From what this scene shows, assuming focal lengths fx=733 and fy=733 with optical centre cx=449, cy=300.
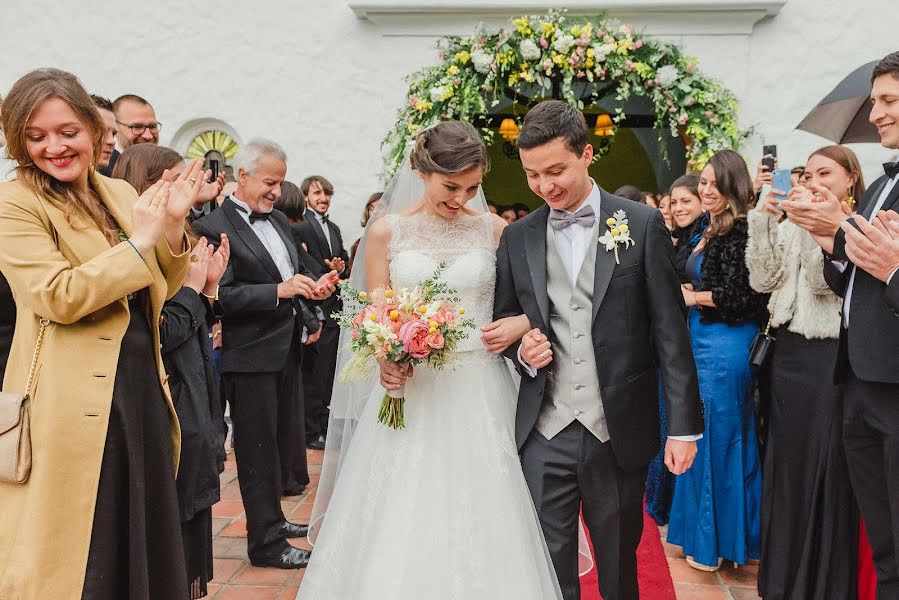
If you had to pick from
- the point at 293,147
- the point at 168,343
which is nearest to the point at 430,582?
the point at 168,343

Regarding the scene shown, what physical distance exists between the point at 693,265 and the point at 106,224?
345 cm

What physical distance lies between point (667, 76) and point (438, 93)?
2303mm

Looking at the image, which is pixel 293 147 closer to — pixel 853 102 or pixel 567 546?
pixel 853 102

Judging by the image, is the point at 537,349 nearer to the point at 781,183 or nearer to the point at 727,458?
the point at 781,183

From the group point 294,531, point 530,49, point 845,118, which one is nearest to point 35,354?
point 294,531

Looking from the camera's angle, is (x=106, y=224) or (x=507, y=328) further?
(x=507, y=328)

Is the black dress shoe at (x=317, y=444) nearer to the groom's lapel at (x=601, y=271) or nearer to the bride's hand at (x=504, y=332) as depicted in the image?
the bride's hand at (x=504, y=332)

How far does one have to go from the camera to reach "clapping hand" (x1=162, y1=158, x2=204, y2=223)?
2.54 metres

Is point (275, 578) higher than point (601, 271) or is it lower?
lower

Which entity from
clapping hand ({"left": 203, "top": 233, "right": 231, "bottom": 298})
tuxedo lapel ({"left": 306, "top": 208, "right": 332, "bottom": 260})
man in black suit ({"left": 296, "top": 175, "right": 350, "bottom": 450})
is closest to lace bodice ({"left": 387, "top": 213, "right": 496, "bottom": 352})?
clapping hand ({"left": 203, "top": 233, "right": 231, "bottom": 298})

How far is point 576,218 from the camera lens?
9.75 ft

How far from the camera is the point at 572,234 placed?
119 inches

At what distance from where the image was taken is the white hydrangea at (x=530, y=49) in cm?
730

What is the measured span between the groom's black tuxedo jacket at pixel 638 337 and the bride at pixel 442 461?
0.39m
